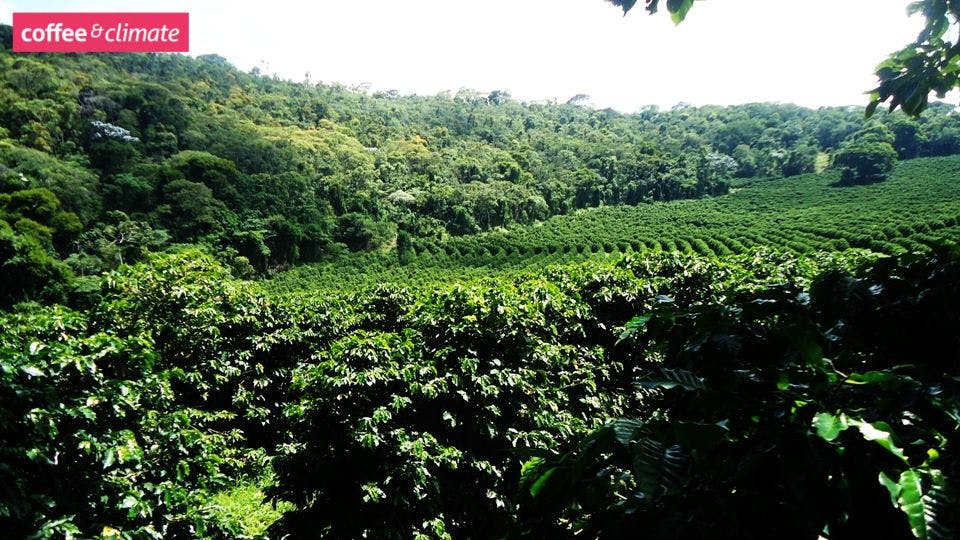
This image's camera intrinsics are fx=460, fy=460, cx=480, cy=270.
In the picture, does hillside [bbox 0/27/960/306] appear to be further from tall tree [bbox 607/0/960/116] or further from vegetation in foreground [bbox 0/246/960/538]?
tall tree [bbox 607/0/960/116]

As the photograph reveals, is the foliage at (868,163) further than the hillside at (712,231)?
Yes

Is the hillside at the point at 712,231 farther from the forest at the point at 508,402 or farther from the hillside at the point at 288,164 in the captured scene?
the forest at the point at 508,402

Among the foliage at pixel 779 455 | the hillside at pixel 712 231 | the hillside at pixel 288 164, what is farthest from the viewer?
the hillside at pixel 288 164

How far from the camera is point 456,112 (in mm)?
121938

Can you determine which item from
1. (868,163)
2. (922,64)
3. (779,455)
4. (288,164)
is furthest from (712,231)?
(288,164)

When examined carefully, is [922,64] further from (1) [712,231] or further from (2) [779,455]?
(1) [712,231]

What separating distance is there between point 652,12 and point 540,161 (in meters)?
92.2

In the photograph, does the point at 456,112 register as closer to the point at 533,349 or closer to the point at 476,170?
the point at 476,170

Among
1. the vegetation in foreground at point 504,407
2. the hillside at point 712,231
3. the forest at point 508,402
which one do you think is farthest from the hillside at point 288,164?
the vegetation in foreground at point 504,407

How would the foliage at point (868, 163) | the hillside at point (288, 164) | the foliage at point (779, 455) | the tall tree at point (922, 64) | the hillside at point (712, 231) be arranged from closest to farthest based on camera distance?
the foliage at point (779, 455), the tall tree at point (922, 64), the hillside at point (712, 231), the hillside at point (288, 164), the foliage at point (868, 163)

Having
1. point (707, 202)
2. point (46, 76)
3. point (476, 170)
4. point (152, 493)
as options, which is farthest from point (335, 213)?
point (152, 493)

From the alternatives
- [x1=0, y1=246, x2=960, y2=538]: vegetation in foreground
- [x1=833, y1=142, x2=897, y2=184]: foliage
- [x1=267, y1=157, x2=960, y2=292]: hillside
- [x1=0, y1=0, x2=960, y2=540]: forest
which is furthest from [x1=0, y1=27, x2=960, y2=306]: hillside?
[x1=0, y1=246, x2=960, y2=538]: vegetation in foreground

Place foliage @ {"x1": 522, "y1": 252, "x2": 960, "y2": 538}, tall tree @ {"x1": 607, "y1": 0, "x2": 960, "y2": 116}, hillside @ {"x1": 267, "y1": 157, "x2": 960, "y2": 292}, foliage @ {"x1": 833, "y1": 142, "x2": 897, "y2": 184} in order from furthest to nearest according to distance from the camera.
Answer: foliage @ {"x1": 833, "y1": 142, "x2": 897, "y2": 184}, hillside @ {"x1": 267, "y1": 157, "x2": 960, "y2": 292}, tall tree @ {"x1": 607, "y1": 0, "x2": 960, "y2": 116}, foliage @ {"x1": 522, "y1": 252, "x2": 960, "y2": 538}

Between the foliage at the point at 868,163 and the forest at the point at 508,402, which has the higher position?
the foliage at the point at 868,163
